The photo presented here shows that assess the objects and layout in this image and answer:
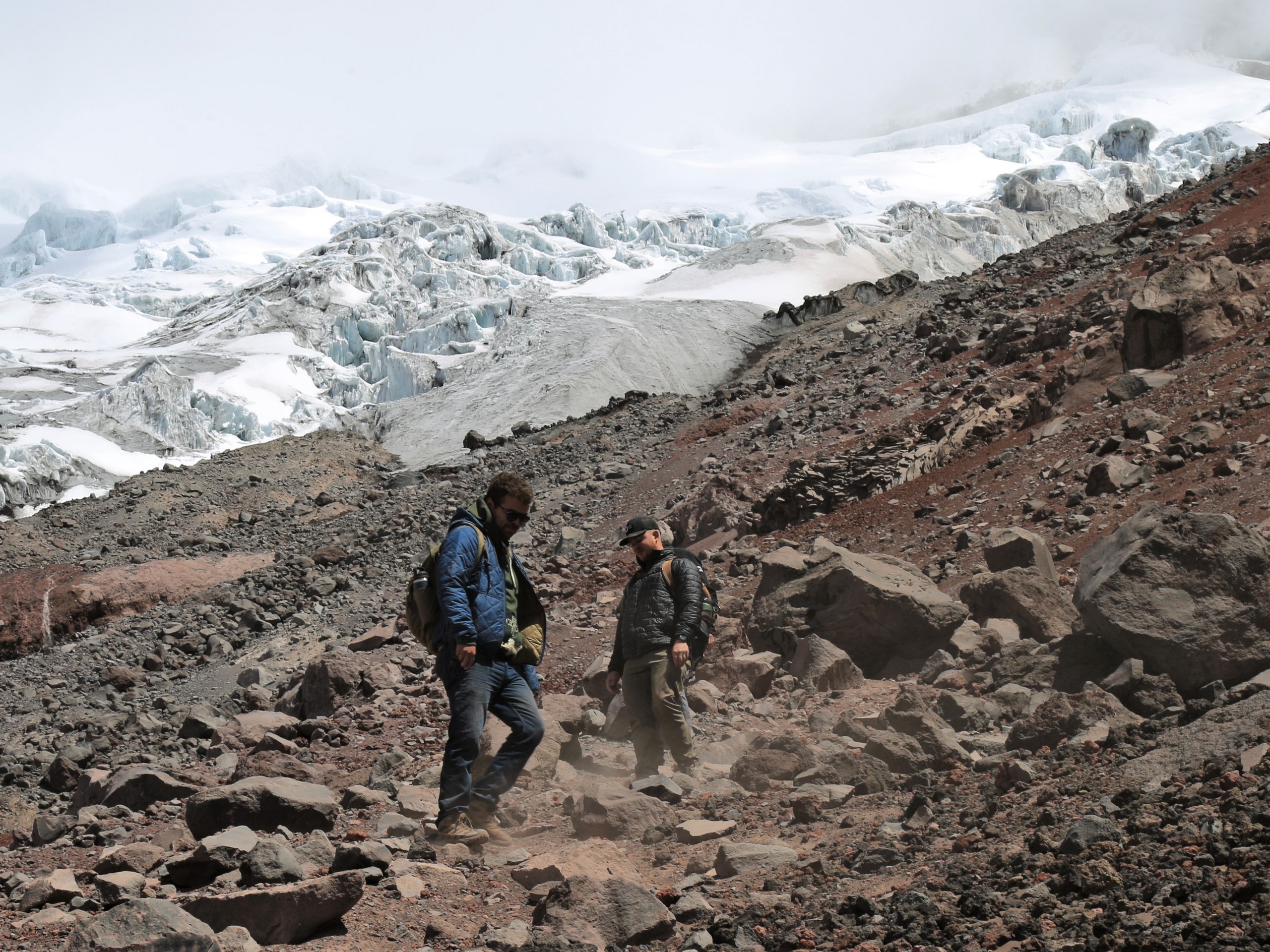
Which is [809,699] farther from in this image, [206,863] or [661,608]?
[206,863]

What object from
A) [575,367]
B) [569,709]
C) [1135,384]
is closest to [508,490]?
[569,709]

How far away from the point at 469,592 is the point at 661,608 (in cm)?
125

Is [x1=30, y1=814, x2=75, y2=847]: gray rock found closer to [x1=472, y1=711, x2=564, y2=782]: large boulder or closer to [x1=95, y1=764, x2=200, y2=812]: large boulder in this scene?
[x1=95, y1=764, x2=200, y2=812]: large boulder

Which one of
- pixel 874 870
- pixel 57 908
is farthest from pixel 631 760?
pixel 57 908

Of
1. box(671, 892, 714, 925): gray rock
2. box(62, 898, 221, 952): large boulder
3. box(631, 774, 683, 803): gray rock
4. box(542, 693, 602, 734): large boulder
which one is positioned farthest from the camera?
box(542, 693, 602, 734): large boulder

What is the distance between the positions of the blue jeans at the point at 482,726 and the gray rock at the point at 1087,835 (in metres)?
2.16

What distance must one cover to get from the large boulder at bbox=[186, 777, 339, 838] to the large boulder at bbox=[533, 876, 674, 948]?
1.72 metres

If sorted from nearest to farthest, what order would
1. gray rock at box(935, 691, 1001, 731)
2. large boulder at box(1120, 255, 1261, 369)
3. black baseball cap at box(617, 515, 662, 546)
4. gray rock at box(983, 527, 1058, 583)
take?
gray rock at box(935, 691, 1001, 731)
black baseball cap at box(617, 515, 662, 546)
gray rock at box(983, 527, 1058, 583)
large boulder at box(1120, 255, 1261, 369)

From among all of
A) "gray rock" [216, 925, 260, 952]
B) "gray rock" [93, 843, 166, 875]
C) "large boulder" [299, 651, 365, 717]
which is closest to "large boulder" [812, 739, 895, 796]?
"gray rock" [216, 925, 260, 952]

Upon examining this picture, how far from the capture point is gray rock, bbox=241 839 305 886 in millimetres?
3848

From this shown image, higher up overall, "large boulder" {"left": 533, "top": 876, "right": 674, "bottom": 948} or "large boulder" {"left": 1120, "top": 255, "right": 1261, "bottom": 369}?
"large boulder" {"left": 1120, "top": 255, "right": 1261, "bottom": 369}

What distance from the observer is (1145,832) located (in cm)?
326

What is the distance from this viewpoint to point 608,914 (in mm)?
3480

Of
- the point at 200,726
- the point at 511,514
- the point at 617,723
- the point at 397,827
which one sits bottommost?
the point at 200,726
